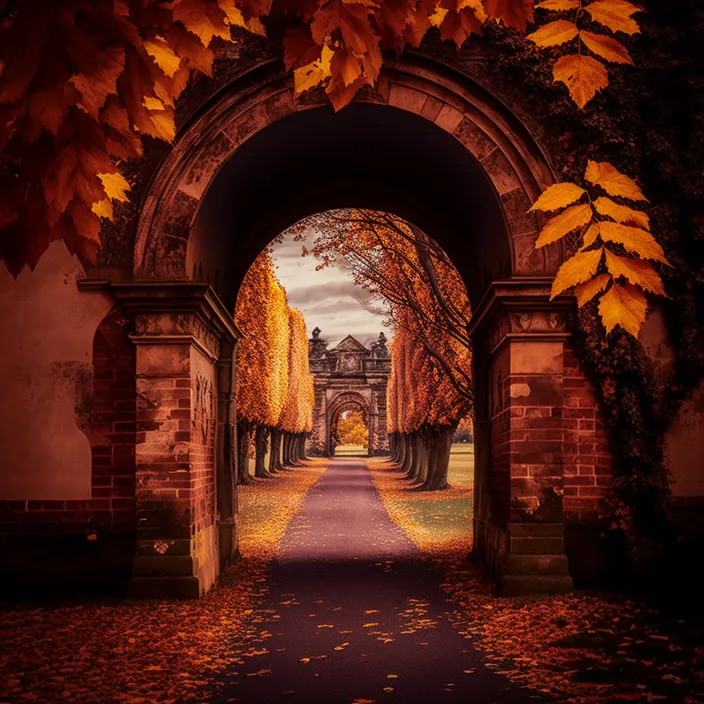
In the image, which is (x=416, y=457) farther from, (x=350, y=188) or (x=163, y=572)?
(x=163, y=572)

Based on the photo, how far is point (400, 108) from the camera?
8.57 m

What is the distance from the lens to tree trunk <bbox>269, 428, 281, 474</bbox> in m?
37.6

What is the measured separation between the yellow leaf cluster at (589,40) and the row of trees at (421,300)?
44.7 ft

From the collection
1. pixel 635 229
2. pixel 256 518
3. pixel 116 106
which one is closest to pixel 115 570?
pixel 116 106

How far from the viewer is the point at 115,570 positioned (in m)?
8.19

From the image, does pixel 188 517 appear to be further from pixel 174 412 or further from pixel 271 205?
pixel 271 205

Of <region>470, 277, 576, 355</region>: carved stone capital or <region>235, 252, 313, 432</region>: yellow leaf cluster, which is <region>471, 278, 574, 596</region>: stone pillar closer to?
<region>470, 277, 576, 355</region>: carved stone capital

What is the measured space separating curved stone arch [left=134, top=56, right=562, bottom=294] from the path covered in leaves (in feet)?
12.0

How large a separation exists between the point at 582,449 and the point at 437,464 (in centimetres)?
1798

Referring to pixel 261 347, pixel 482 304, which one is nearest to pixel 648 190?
pixel 482 304

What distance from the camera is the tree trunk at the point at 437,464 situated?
25788 millimetres

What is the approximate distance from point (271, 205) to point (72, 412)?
4.59 m

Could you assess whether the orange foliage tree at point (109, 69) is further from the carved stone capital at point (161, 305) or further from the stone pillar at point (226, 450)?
the stone pillar at point (226, 450)

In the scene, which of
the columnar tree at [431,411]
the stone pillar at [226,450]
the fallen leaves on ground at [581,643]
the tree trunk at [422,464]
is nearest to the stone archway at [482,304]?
the fallen leaves on ground at [581,643]
